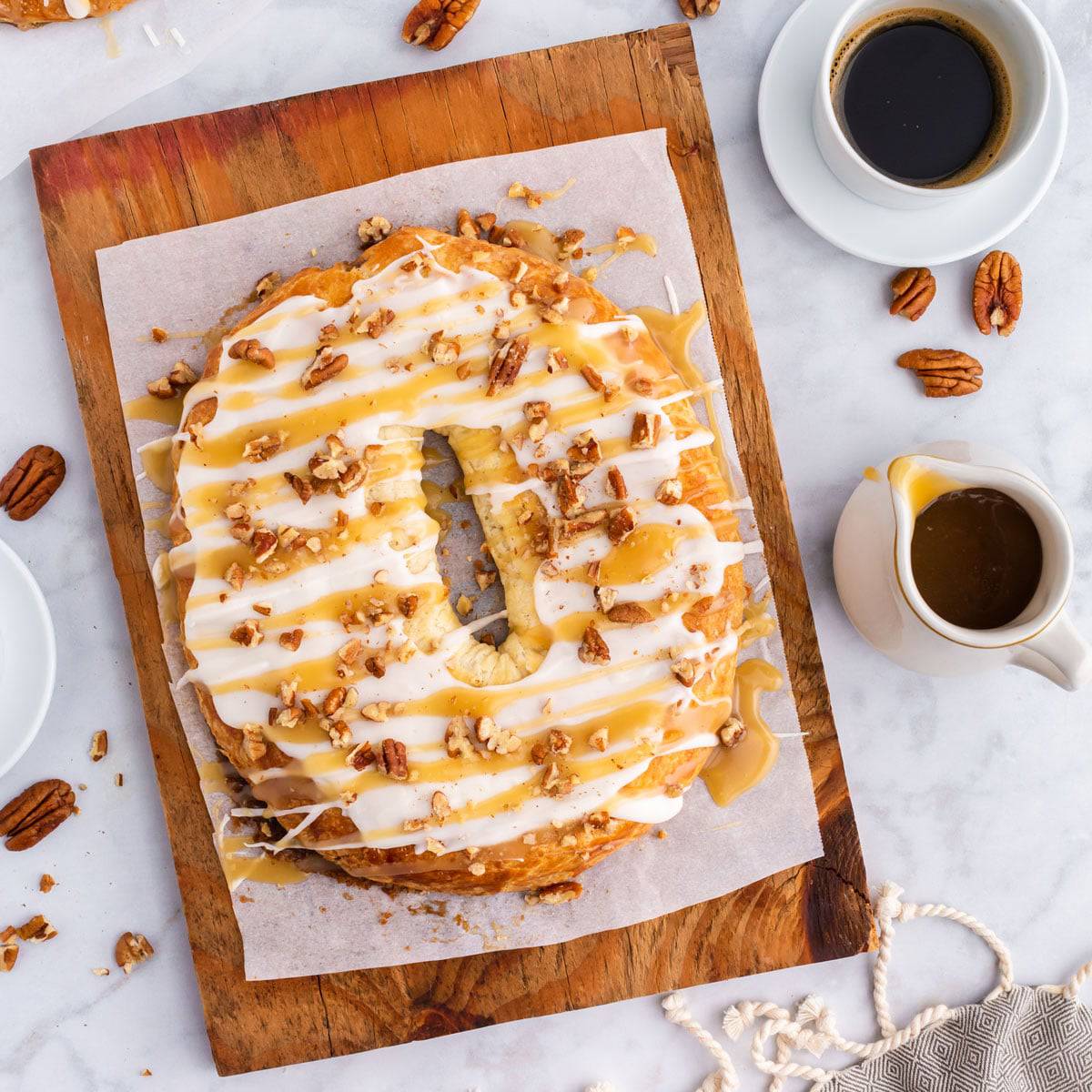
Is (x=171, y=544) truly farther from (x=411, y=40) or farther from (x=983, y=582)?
(x=983, y=582)

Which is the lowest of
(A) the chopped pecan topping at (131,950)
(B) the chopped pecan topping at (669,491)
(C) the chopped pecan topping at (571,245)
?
(A) the chopped pecan topping at (131,950)

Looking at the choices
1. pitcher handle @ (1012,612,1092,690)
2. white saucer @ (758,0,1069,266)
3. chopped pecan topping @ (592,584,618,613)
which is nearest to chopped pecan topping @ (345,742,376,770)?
chopped pecan topping @ (592,584,618,613)

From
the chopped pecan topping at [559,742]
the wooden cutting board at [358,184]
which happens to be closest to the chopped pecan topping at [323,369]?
the wooden cutting board at [358,184]

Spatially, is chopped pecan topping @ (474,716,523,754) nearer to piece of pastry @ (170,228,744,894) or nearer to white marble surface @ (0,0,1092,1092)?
piece of pastry @ (170,228,744,894)

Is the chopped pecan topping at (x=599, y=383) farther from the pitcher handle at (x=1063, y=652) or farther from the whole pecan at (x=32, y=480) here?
the whole pecan at (x=32, y=480)

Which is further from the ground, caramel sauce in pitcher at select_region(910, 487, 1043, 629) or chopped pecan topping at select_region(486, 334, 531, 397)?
chopped pecan topping at select_region(486, 334, 531, 397)

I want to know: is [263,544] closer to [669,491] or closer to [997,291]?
[669,491]
